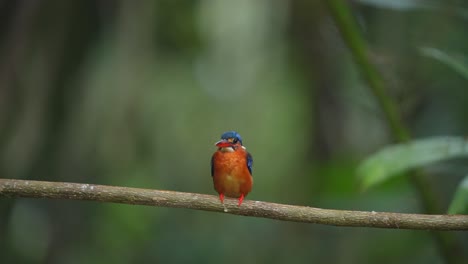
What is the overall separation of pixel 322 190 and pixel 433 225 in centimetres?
231

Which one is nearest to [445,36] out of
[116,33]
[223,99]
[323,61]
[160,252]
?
[323,61]

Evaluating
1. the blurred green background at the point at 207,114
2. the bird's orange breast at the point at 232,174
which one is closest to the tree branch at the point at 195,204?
the bird's orange breast at the point at 232,174

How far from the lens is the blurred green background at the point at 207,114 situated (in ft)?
14.3

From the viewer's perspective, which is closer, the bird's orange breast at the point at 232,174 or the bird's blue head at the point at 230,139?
the bird's orange breast at the point at 232,174

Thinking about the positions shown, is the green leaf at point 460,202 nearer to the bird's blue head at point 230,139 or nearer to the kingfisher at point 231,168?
the kingfisher at point 231,168

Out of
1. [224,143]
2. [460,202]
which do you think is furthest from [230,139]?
[460,202]

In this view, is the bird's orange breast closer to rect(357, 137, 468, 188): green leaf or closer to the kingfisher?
the kingfisher

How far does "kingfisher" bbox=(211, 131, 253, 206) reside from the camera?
3.56m

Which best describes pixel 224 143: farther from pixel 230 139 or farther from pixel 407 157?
pixel 407 157

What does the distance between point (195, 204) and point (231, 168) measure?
108cm

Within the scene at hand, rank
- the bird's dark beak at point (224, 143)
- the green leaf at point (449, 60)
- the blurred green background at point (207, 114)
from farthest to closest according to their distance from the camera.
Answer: the blurred green background at point (207, 114) < the bird's dark beak at point (224, 143) < the green leaf at point (449, 60)

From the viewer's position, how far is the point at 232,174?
11.9 ft

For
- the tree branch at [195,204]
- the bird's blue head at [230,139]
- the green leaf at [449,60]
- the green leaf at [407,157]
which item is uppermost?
the green leaf at [449,60]

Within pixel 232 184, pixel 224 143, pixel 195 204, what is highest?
pixel 224 143
